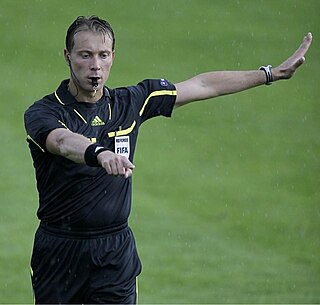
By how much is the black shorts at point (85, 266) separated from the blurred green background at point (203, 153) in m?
2.81

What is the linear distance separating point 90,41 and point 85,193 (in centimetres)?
82

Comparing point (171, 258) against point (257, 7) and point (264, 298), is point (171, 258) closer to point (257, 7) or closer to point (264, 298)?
point (264, 298)

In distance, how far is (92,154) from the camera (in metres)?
5.44

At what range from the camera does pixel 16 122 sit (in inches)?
489

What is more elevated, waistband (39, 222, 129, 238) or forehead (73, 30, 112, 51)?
forehead (73, 30, 112, 51)

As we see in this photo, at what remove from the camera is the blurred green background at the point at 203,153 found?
9.73m

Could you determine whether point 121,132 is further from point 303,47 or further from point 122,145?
point 303,47

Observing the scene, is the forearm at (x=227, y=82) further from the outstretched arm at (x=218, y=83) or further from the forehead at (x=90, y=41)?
the forehead at (x=90, y=41)

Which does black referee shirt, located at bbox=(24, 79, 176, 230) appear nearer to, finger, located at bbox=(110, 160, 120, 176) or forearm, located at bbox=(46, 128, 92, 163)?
forearm, located at bbox=(46, 128, 92, 163)

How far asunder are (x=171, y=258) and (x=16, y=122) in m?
3.23

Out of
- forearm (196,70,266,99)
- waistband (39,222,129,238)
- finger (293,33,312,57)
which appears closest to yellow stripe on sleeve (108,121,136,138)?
waistband (39,222,129,238)

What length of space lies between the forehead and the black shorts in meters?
0.99

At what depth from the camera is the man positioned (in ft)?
19.9

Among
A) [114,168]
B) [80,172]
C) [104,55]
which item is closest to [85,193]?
[80,172]
